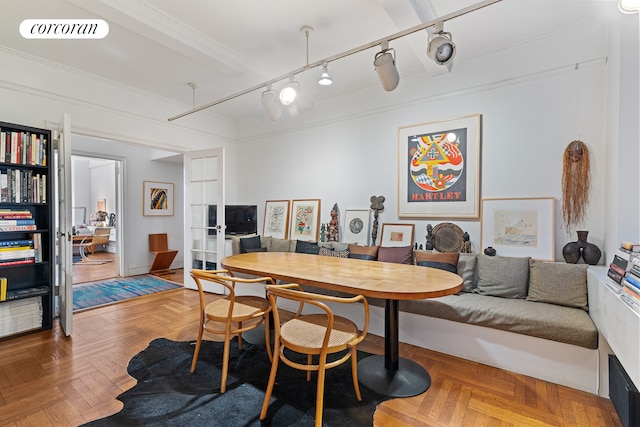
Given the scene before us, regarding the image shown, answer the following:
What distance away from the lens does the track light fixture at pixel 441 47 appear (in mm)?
2000

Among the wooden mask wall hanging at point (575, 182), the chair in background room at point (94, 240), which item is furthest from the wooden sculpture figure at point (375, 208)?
the chair in background room at point (94, 240)

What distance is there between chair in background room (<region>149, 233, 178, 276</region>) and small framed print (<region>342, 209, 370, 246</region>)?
384 cm

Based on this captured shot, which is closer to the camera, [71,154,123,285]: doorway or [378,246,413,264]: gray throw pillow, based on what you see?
[378,246,413,264]: gray throw pillow

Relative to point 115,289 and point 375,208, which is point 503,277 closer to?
point 375,208

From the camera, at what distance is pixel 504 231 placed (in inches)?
117

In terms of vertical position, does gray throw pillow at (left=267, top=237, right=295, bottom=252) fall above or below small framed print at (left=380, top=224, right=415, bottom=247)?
below

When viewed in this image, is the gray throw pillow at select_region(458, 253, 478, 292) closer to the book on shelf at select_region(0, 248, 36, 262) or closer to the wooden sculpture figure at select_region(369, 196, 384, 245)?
the wooden sculpture figure at select_region(369, 196, 384, 245)

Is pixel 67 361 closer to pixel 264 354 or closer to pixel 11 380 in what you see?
pixel 11 380

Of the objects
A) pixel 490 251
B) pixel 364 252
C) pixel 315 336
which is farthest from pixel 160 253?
pixel 490 251

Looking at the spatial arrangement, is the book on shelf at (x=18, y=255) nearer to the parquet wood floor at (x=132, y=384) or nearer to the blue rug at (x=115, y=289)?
the parquet wood floor at (x=132, y=384)

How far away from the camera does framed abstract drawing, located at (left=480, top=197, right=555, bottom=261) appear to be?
2766mm

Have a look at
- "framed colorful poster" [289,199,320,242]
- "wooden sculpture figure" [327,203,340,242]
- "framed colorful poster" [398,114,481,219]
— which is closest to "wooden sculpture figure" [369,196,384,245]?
"framed colorful poster" [398,114,481,219]

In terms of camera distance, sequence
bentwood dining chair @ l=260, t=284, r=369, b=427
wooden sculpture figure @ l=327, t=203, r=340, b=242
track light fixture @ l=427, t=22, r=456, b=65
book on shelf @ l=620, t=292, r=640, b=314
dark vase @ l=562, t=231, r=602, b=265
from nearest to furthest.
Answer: book on shelf @ l=620, t=292, r=640, b=314, bentwood dining chair @ l=260, t=284, r=369, b=427, track light fixture @ l=427, t=22, r=456, b=65, dark vase @ l=562, t=231, r=602, b=265, wooden sculpture figure @ l=327, t=203, r=340, b=242

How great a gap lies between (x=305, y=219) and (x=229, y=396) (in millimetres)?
2756
